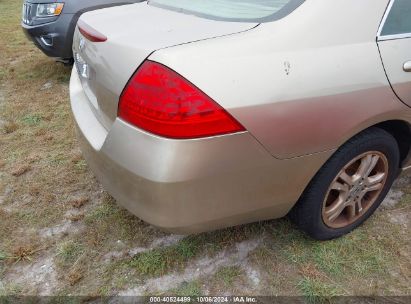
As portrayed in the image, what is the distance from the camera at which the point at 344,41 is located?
68.0 inches

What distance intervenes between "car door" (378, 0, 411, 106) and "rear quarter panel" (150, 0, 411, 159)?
5 centimetres

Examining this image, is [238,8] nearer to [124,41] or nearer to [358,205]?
[124,41]

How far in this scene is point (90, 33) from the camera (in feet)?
6.37

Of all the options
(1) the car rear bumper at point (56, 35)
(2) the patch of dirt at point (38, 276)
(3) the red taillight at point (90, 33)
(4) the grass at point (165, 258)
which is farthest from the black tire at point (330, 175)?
(1) the car rear bumper at point (56, 35)

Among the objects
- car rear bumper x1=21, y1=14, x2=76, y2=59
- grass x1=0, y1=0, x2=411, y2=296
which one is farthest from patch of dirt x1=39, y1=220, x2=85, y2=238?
car rear bumper x1=21, y1=14, x2=76, y2=59

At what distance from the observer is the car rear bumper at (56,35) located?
15.3 feet

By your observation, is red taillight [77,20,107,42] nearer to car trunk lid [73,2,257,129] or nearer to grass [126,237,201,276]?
car trunk lid [73,2,257,129]

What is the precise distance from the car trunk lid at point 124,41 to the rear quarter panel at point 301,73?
0.10 metres

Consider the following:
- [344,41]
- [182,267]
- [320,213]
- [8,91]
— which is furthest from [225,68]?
[8,91]

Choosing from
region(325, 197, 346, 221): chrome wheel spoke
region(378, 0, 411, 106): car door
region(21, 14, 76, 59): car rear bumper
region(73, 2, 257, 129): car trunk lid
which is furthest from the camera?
region(21, 14, 76, 59): car rear bumper

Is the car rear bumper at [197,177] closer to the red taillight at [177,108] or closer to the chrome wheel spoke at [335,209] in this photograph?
the red taillight at [177,108]

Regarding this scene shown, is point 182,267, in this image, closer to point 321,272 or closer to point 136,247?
point 136,247

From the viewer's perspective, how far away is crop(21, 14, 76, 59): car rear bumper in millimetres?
4652

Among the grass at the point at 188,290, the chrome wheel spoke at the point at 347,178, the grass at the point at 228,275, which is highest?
the chrome wheel spoke at the point at 347,178
